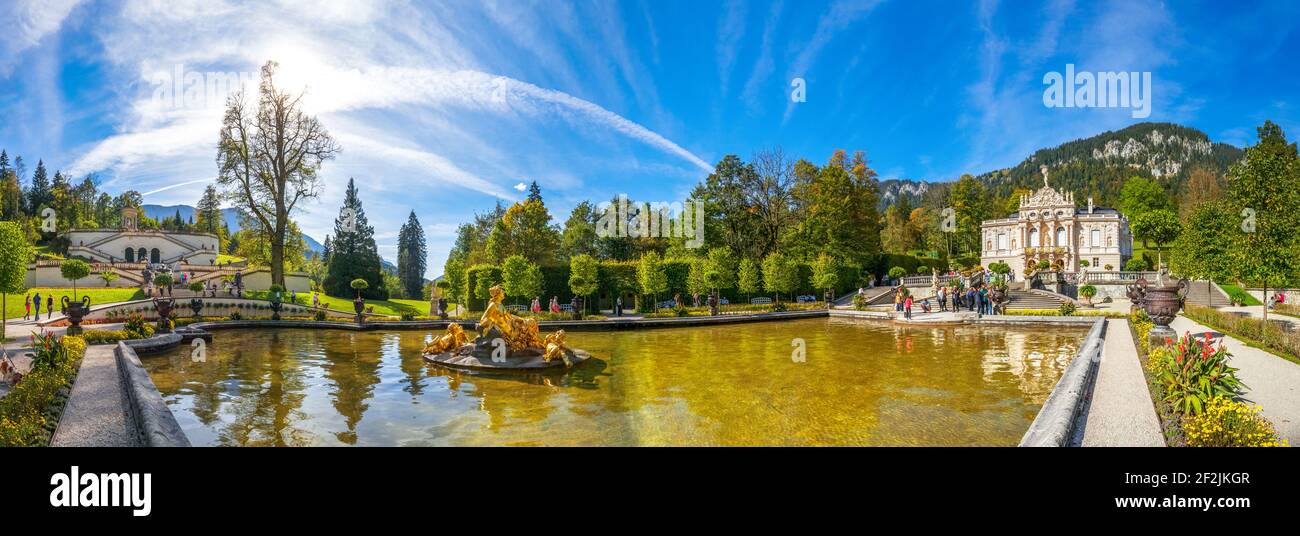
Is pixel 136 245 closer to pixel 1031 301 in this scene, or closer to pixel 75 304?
pixel 75 304

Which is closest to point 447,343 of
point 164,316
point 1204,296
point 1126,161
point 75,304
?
point 75,304

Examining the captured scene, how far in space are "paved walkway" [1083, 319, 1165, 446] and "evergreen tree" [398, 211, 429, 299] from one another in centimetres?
7803

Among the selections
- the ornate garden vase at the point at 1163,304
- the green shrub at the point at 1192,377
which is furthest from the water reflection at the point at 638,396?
the ornate garden vase at the point at 1163,304

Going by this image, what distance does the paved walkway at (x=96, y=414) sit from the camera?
7457 millimetres

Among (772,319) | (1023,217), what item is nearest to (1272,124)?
(772,319)

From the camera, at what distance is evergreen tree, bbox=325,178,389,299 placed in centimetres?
5275

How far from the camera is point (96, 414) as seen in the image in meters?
8.80

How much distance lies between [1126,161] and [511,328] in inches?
8305

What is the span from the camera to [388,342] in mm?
21594

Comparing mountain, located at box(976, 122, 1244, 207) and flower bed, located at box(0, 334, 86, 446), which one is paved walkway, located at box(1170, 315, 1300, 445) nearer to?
flower bed, located at box(0, 334, 86, 446)

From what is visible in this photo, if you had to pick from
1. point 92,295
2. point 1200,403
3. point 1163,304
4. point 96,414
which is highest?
point 1163,304
